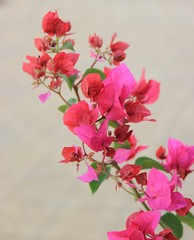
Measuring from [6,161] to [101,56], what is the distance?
0.77 m

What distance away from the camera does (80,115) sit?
408 mm

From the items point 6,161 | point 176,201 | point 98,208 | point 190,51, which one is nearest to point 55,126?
point 6,161

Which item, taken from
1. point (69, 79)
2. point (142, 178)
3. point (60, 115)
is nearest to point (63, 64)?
point (69, 79)

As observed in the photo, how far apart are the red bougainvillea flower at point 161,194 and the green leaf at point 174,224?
0.10 metres

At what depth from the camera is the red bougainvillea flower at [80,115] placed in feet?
1.33

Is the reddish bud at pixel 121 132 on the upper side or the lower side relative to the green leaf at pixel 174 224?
upper

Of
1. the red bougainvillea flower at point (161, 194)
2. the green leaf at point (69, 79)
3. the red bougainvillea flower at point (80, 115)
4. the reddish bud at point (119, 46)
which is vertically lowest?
the red bougainvillea flower at point (161, 194)

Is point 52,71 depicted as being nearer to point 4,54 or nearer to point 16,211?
point 16,211

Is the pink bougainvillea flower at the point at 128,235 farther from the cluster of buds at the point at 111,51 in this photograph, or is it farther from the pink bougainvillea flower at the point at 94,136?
the cluster of buds at the point at 111,51

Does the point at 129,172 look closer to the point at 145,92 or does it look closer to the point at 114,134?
the point at 114,134

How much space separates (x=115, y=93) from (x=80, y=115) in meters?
0.04

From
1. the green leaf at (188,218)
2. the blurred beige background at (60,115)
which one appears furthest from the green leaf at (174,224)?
the blurred beige background at (60,115)

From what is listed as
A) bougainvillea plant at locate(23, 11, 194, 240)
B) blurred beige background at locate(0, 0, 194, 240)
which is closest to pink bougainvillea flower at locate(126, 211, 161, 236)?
bougainvillea plant at locate(23, 11, 194, 240)

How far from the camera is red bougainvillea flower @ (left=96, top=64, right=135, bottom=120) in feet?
1.31
